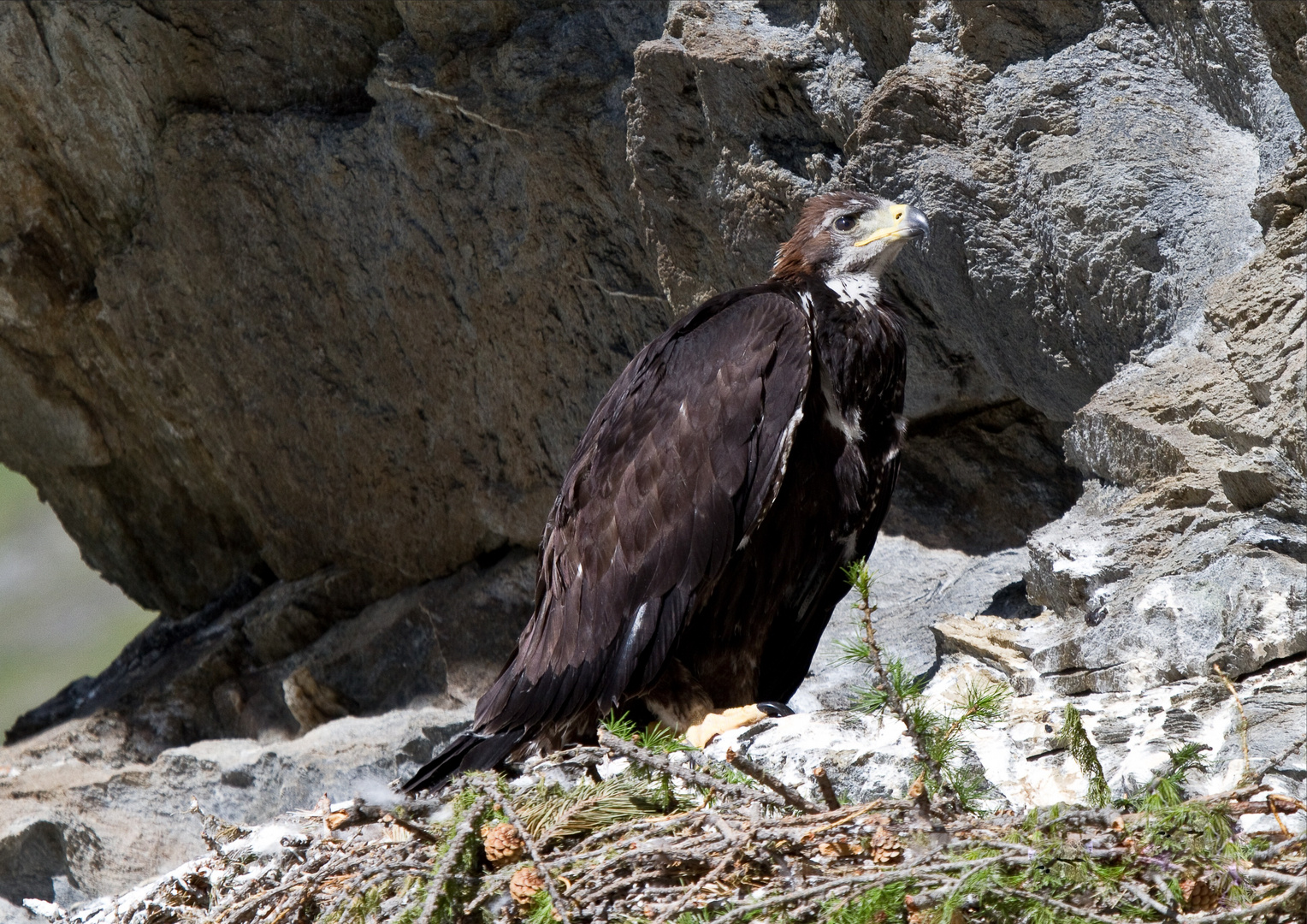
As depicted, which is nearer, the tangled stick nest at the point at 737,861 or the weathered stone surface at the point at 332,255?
the tangled stick nest at the point at 737,861

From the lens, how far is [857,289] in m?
4.05

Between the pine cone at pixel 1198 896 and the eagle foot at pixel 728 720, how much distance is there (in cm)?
156

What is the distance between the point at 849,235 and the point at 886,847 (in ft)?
7.73

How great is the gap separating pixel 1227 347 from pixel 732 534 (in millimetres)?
1402

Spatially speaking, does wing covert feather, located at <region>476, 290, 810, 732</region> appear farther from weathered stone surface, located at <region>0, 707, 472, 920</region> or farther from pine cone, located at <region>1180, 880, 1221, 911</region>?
weathered stone surface, located at <region>0, 707, 472, 920</region>

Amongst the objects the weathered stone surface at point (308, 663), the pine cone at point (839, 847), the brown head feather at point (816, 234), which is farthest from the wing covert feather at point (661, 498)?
the weathered stone surface at point (308, 663)

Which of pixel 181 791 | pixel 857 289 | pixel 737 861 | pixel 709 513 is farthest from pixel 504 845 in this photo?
pixel 181 791

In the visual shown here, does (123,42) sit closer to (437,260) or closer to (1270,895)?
(437,260)

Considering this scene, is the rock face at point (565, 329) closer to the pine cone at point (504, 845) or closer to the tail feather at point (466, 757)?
the tail feather at point (466, 757)

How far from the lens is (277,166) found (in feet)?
20.8

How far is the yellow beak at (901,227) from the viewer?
4.05 meters

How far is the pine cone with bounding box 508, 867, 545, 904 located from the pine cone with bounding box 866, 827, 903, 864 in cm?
57

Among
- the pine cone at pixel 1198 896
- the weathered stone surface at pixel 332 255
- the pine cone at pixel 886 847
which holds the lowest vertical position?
the pine cone at pixel 1198 896

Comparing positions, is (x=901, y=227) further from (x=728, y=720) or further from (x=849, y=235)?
(x=728, y=720)
